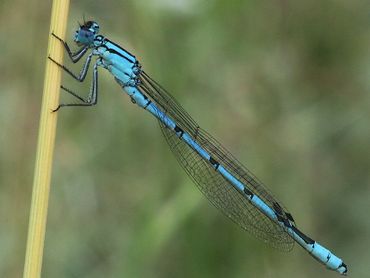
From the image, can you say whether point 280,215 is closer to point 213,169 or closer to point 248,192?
point 248,192

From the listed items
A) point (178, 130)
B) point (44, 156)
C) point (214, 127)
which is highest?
point (214, 127)

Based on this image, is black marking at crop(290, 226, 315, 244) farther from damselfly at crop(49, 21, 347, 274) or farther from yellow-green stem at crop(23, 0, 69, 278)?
yellow-green stem at crop(23, 0, 69, 278)

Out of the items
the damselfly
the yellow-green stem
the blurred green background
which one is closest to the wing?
the damselfly

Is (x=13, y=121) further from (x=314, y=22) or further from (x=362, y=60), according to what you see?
(x=362, y=60)

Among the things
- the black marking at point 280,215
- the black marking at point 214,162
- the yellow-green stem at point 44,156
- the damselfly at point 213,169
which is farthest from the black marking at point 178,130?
the yellow-green stem at point 44,156

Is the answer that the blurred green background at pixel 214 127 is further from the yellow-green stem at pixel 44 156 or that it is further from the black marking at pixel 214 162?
the yellow-green stem at pixel 44 156

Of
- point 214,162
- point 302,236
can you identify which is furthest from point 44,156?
point 302,236

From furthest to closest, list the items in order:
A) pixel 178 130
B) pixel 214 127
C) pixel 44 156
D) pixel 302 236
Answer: pixel 214 127 < pixel 302 236 < pixel 178 130 < pixel 44 156
